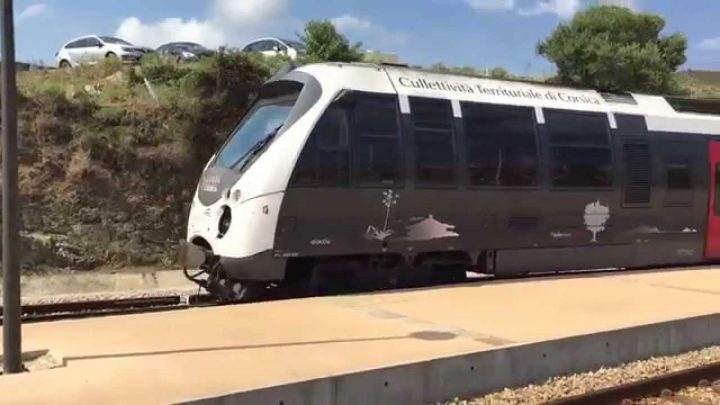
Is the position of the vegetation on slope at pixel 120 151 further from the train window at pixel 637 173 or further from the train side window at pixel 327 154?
the train window at pixel 637 173

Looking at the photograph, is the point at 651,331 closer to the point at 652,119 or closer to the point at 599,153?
the point at 599,153

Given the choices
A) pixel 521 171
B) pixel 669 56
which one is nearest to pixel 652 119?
pixel 521 171

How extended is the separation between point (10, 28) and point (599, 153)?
9.37 meters

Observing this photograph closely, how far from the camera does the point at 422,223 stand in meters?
11.1

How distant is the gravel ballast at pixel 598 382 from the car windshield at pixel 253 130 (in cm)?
462

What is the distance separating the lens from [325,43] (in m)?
30.0

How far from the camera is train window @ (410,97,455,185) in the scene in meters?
11.1

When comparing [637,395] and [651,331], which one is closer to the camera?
[637,395]

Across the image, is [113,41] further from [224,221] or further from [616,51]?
[224,221]

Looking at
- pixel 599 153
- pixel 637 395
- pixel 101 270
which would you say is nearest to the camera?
A: pixel 637 395

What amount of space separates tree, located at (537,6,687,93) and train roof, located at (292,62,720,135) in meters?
19.9

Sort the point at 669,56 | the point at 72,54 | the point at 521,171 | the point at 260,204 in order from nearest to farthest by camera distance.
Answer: the point at 260,204, the point at 521,171, the point at 72,54, the point at 669,56

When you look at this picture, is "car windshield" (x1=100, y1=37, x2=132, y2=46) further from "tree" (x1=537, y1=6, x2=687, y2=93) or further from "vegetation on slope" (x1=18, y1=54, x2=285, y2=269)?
"tree" (x1=537, y1=6, x2=687, y2=93)

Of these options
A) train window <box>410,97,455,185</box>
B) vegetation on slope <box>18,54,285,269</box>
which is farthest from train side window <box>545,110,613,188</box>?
vegetation on slope <box>18,54,285,269</box>
